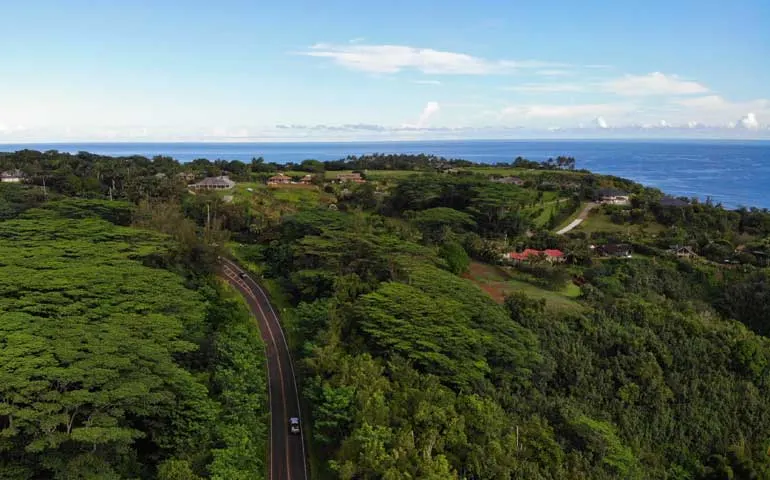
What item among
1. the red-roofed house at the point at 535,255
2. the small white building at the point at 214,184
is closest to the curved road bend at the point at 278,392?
the red-roofed house at the point at 535,255

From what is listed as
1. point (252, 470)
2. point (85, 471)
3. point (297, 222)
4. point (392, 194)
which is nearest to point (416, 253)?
point (297, 222)

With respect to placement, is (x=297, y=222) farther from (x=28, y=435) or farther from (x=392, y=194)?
(x=28, y=435)

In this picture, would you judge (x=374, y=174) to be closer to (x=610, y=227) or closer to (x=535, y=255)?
(x=610, y=227)

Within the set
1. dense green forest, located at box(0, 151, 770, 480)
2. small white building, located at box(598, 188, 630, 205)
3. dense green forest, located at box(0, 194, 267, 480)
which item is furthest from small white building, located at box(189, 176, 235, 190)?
small white building, located at box(598, 188, 630, 205)

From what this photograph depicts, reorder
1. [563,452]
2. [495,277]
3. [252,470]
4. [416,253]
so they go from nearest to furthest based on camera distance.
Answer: [252,470]
[563,452]
[416,253]
[495,277]

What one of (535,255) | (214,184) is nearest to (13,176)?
(214,184)

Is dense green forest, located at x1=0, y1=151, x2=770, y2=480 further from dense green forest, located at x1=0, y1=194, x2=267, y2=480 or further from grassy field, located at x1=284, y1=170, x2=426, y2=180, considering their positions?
grassy field, located at x1=284, y1=170, x2=426, y2=180

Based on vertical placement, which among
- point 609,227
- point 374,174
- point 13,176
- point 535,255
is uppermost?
point 13,176
